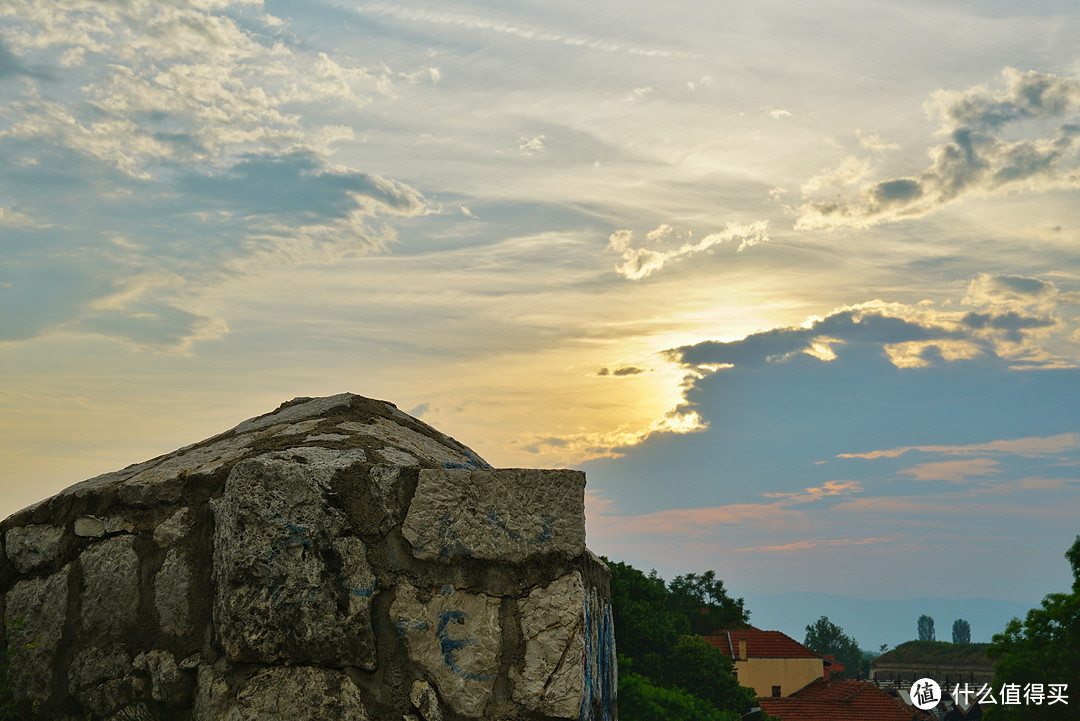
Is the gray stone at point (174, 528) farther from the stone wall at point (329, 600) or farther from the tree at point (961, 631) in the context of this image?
the tree at point (961, 631)

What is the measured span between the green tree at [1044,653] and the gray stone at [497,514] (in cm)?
2485

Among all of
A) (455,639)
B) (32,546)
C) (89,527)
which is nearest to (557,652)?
(455,639)

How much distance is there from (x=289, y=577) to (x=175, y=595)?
53 cm

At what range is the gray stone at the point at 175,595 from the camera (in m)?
2.90

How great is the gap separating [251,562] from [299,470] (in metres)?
0.30

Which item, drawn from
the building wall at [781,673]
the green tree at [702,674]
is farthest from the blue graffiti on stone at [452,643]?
the building wall at [781,673]

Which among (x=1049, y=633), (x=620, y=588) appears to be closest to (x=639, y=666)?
(x=620, y=588)

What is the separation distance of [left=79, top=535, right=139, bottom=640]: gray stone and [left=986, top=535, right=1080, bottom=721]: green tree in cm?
2536

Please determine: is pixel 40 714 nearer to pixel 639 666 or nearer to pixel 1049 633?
pixel 1049 633

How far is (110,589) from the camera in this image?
304 cm

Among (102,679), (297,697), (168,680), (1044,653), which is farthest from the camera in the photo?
(1044,653)

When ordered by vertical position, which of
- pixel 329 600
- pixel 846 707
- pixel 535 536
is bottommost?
pixel 846 707

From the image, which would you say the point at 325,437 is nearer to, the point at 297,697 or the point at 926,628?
the point at 297,697

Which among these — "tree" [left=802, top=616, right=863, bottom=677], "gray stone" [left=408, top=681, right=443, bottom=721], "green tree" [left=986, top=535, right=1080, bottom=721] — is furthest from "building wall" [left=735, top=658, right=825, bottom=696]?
"gray stone" [left=408, top=681, right=443, bottom=721]
